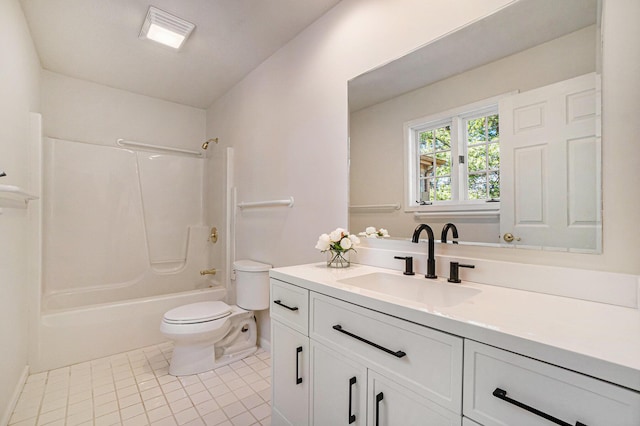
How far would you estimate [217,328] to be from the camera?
2.04 meters

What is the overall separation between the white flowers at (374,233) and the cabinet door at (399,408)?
2.35 ft

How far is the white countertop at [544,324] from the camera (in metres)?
0.56

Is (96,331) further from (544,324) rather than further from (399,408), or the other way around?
(544,324)

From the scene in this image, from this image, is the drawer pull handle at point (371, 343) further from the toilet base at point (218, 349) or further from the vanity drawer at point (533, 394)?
the toilet base at point (218, 349)

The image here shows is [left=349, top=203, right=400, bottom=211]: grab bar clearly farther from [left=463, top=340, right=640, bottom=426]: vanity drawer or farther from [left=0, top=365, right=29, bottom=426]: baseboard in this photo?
[left=0, top=365, right=29, bottom=426]: baseboard

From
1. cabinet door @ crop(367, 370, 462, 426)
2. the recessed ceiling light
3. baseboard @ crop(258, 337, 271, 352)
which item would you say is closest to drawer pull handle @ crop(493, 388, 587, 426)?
cabinet door @ crop(367, 370, 462, 426)

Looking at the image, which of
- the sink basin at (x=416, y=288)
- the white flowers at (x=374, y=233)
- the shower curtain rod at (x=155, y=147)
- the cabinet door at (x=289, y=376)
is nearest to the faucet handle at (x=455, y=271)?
the sink basin at (x=416, y=288)

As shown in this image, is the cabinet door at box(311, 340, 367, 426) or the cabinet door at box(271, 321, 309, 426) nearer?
the cabinet door at box(311, 340, 367, 426)

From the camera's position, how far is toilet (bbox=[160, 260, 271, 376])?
1963mm

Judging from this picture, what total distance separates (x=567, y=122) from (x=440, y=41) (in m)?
0.62

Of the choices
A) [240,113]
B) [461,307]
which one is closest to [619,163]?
[461,307]

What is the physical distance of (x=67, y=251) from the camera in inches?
102

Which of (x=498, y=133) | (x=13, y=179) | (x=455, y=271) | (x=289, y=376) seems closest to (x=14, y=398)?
(x=13, y=179)

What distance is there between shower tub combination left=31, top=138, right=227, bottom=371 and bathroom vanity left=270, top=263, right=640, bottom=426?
5.62 feet
